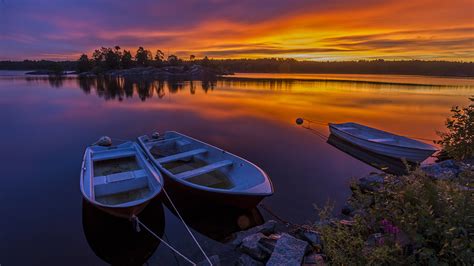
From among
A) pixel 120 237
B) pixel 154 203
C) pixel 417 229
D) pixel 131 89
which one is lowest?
pixel 120 237

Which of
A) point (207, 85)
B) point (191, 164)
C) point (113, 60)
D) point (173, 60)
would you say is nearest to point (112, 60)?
point (113, 60)

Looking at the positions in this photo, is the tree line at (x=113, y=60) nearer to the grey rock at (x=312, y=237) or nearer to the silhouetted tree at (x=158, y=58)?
the silhouetted tree at (x=158, y=58)

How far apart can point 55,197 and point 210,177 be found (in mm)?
5547

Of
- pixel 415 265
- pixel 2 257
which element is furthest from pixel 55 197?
pixel 415 265

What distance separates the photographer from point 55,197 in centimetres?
878

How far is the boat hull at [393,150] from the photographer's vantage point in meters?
11.1

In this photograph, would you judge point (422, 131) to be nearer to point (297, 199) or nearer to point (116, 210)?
point (297, 199)

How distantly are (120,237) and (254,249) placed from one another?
12.7 feet

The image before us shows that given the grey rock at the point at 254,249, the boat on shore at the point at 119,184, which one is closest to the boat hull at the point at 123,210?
the boat on shore at the point at 119,184

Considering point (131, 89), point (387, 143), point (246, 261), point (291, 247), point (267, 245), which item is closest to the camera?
point (291, 247)

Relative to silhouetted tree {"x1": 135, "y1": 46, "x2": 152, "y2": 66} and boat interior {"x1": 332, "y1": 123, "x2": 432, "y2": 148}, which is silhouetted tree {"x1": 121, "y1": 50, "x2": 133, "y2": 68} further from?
boat interior {"x1": 332, "y1": 123, "x2": 432, "y2": 148}

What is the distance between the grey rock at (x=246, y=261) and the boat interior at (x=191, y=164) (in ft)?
A: 10.4

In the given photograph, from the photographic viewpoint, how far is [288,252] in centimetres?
431

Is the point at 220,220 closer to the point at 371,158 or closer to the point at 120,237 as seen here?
the point at 120,237
